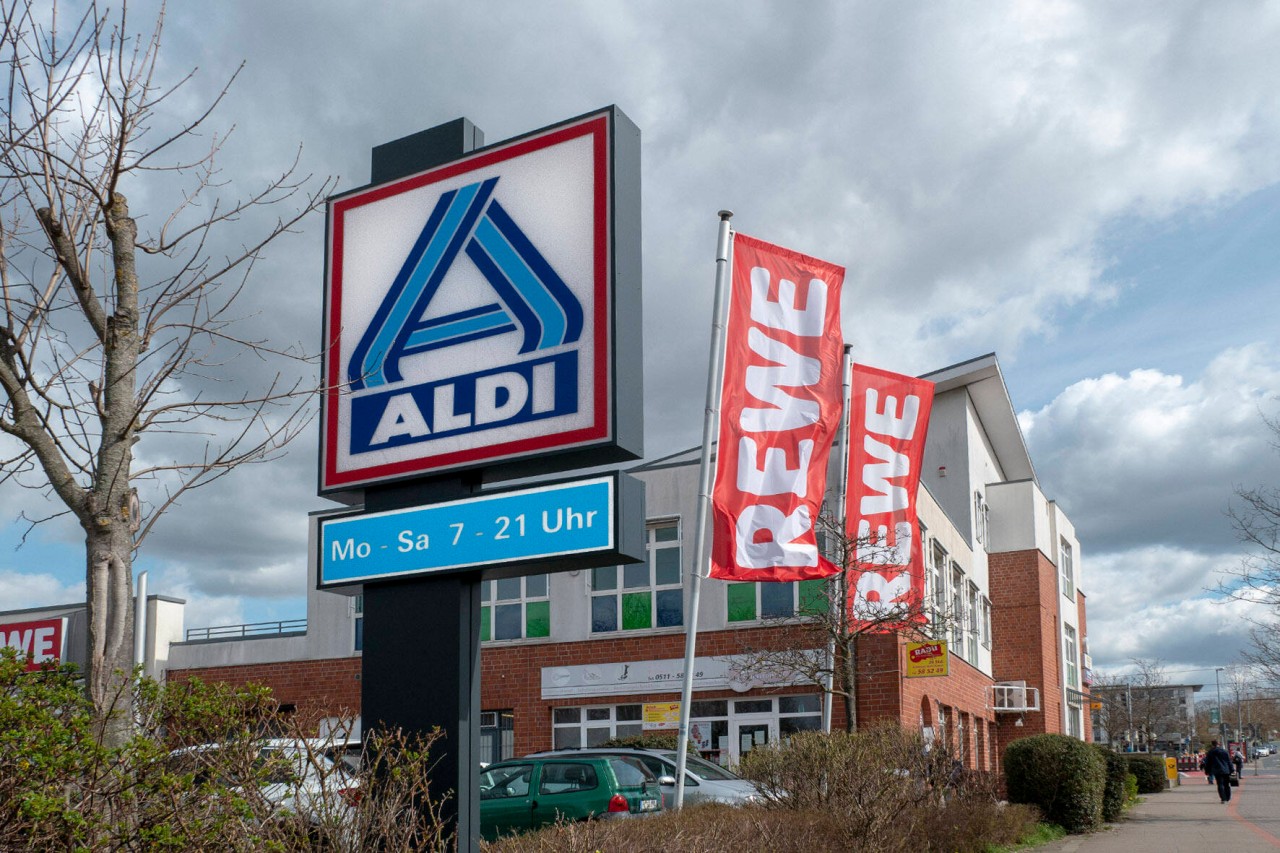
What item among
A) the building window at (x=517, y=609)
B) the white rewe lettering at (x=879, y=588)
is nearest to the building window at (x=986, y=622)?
the building window at (x=517, y=609)

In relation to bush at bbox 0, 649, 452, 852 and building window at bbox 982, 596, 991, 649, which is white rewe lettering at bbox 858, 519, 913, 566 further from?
building window at bbox 982, 596, 991, 649

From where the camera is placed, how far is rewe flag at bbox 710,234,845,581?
Result: 1485cm

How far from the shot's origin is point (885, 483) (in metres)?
20.2

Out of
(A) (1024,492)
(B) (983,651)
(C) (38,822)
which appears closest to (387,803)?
(C) (38,822)

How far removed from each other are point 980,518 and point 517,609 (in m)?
17.1

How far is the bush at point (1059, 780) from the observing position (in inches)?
831

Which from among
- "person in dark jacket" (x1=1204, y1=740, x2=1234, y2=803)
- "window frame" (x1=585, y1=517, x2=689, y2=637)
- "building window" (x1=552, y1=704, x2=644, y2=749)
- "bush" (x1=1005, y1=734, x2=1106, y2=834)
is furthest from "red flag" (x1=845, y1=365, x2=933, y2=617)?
"person in dark jacket" (x1=1204, y1=740, x2=1234, y2=803)

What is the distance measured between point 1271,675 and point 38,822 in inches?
1318

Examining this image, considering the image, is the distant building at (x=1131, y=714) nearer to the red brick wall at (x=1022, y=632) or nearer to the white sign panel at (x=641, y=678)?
the red brick wall at (x=1022, y=632)

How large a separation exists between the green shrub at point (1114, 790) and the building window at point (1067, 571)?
23.0 metres

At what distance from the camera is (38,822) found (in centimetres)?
504

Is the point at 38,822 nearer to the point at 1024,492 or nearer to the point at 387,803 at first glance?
the point at 387,803

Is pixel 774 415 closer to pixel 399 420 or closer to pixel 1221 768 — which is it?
pixel 399 420

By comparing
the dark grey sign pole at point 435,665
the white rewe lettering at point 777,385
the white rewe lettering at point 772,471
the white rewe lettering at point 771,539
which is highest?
the white rewe lettering at point 777,385
